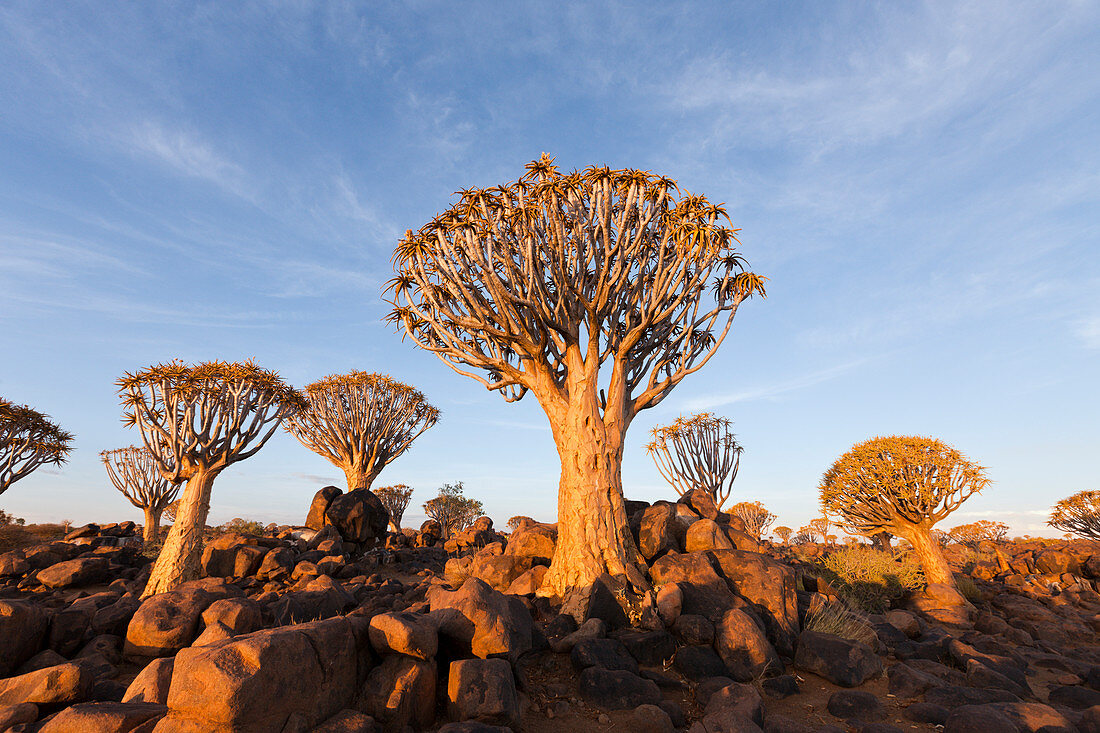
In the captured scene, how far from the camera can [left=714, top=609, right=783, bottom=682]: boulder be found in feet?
24.1

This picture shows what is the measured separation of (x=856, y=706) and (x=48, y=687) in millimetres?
9258

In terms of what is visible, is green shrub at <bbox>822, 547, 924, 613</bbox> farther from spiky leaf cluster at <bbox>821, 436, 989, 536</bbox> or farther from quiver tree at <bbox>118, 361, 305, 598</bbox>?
quiver tree at <bbox>118, 361, 305, 598</bbox>

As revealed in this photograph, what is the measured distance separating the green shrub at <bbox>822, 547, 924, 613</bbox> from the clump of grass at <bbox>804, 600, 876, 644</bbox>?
4064 millimetres

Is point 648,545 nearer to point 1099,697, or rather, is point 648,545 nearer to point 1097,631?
point 1099,697

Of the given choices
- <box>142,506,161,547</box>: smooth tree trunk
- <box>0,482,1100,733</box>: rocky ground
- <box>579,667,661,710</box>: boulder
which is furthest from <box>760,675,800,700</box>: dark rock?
<box>142,506,161,547</box>: smooth tree trunk

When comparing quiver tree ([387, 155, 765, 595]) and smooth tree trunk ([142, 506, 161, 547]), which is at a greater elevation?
quiver tree ([387, 155, 765, 595])

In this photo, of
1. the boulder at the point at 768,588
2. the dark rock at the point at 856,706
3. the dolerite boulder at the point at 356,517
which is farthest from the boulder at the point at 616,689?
the dolerite boulder at the point at 356,517

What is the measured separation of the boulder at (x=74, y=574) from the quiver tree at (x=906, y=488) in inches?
977

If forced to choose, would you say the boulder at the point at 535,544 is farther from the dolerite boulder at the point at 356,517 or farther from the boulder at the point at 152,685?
the dolerite boulder at the point at 356,517

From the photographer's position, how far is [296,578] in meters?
15.1

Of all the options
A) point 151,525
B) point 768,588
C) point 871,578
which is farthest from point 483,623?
point 151,525

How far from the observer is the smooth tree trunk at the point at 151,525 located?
75.6 feet

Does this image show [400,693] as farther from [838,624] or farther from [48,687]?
[838,624]

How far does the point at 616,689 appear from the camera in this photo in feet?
21.0
